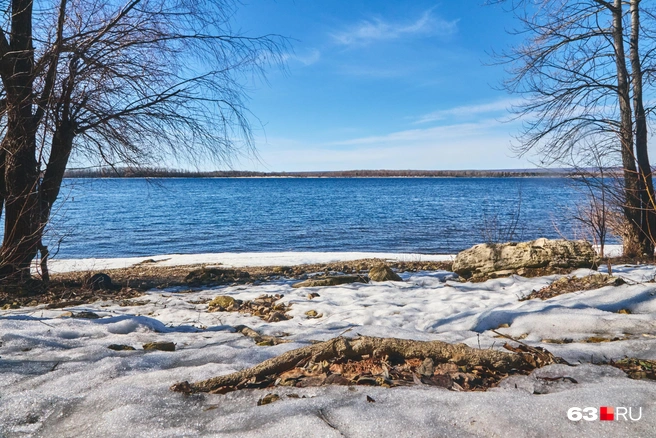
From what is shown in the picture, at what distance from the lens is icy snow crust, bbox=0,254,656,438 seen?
69.4 inches

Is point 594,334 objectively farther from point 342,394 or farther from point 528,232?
point 528,232

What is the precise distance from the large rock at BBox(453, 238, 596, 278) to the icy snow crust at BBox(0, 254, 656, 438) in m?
2.55

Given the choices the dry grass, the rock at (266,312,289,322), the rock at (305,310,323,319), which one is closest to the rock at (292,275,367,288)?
the dry grass

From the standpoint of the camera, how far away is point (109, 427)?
187 centimetres

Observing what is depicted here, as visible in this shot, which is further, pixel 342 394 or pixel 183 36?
pixel 183 36

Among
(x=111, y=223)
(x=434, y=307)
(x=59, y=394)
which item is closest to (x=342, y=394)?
(x=59, y=394)

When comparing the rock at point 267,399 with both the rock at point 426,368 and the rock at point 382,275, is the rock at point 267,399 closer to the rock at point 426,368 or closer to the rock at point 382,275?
the rock at point 426,368

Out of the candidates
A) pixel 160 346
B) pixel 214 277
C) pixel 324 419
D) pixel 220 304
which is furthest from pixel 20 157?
pixel 324 419

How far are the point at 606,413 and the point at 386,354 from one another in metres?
1.14

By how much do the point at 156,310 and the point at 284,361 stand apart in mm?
3207

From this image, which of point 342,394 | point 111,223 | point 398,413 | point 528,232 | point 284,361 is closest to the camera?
point 398,413

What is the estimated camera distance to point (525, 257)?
6836 mm

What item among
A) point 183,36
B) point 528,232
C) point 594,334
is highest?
point 183,36

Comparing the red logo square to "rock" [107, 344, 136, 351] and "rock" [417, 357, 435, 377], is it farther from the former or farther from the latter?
"rock" [107, 344, 136, 351]
